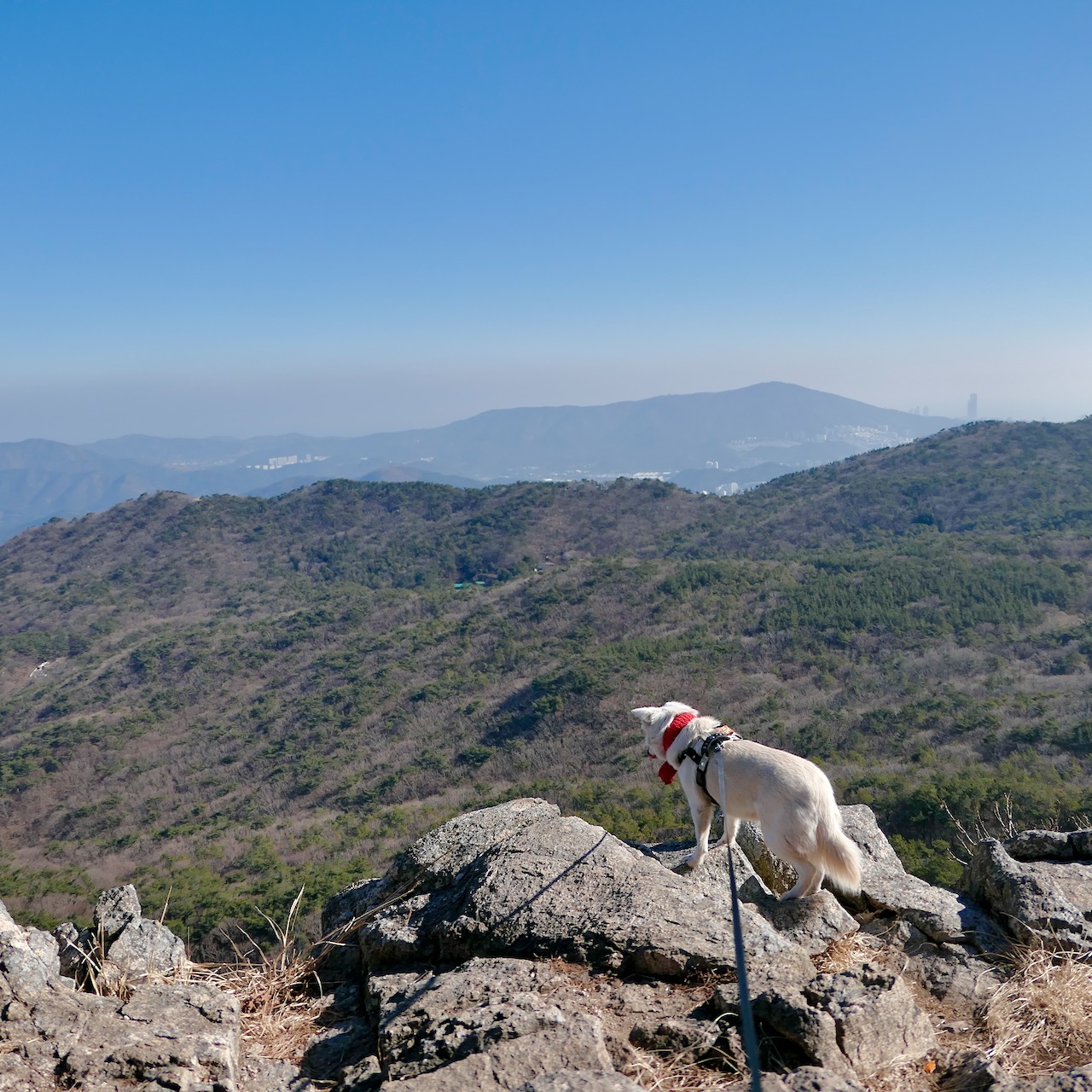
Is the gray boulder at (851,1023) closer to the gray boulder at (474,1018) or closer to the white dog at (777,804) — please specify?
the gray boulder at (474,1018)

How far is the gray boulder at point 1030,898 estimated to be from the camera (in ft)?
11.0

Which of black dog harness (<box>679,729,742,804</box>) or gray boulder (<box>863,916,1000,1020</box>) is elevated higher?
black dog harness (<box>679,729,742,804</box>)

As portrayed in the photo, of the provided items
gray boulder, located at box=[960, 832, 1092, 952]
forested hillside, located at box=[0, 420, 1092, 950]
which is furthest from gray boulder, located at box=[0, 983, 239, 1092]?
forested hillside, located at box=[0, 420, 1092, 950]

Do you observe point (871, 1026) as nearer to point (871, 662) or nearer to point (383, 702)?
point (871, 662)

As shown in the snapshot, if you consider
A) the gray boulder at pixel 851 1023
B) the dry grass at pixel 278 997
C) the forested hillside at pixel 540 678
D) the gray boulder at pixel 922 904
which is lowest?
the forested hillside at pixel 540 678

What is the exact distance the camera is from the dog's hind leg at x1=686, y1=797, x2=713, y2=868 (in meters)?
4.27

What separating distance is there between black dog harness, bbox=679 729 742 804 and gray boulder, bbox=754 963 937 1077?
151 cm

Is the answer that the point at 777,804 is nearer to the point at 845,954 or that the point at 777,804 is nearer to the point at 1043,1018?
the point at 845,954

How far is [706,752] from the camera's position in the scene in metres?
4.22

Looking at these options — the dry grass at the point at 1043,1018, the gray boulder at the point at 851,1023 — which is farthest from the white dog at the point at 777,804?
the gray boulder at the point at 851,1023

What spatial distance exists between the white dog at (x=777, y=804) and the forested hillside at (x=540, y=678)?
9.82m

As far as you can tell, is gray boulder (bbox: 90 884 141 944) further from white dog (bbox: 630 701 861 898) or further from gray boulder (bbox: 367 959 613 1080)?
white dog (bbox: 630 701 861 898)

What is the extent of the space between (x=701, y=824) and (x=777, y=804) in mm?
577

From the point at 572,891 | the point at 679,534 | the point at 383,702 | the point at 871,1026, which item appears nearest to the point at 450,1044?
the point at 572,891
